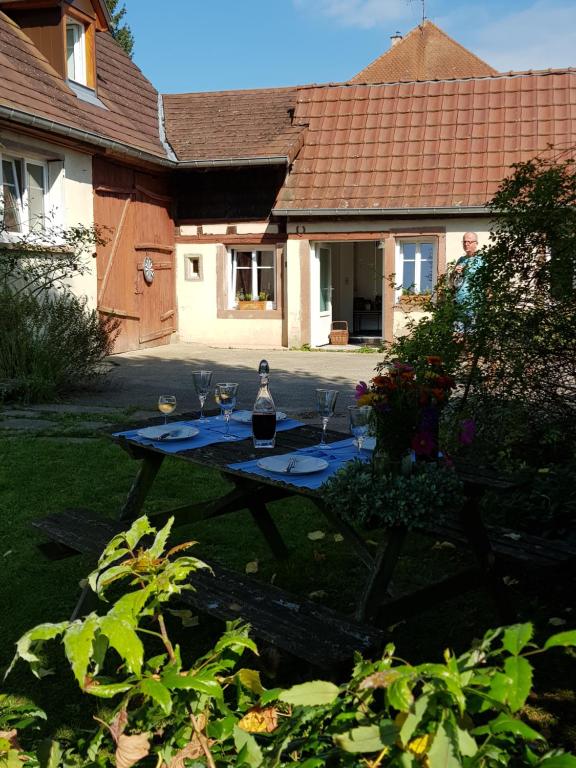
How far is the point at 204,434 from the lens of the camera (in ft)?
13.4

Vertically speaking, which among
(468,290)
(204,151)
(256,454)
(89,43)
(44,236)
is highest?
(89,43)

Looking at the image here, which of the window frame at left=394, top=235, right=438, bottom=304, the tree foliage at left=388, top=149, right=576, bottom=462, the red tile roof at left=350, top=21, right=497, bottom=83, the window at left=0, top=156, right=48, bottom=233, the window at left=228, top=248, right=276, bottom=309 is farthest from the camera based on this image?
the red tile roof at left=350, top=21, right=497, bottom=83

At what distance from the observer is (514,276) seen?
166 inches

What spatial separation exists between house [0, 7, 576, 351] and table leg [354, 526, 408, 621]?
444 inches

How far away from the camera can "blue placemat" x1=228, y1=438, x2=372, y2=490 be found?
3.20m

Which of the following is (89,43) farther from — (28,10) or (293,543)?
(293,543)

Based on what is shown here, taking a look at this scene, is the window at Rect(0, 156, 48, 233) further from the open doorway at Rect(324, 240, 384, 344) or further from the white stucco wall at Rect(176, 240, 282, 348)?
the open doorway at Rect(324, 240, 384, 344)

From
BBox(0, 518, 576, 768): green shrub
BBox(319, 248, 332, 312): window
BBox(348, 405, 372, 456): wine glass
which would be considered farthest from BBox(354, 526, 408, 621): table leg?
BBox(319, 248, 332, 312): window

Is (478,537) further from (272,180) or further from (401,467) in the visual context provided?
(272,180)

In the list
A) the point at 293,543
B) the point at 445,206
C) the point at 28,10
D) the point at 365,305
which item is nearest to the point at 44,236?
the point at 28,10

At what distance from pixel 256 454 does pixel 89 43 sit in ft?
40.7

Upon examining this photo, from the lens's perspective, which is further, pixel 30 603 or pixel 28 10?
pixel 28 10

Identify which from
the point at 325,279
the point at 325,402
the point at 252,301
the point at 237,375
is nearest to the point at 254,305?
the point at 252,301

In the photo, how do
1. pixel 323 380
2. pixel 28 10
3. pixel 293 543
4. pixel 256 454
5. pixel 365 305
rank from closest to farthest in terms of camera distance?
pixel 256 454 → pixel 293 543 → pixel 323 380 → pixel 28 10 → pixel 365 305
